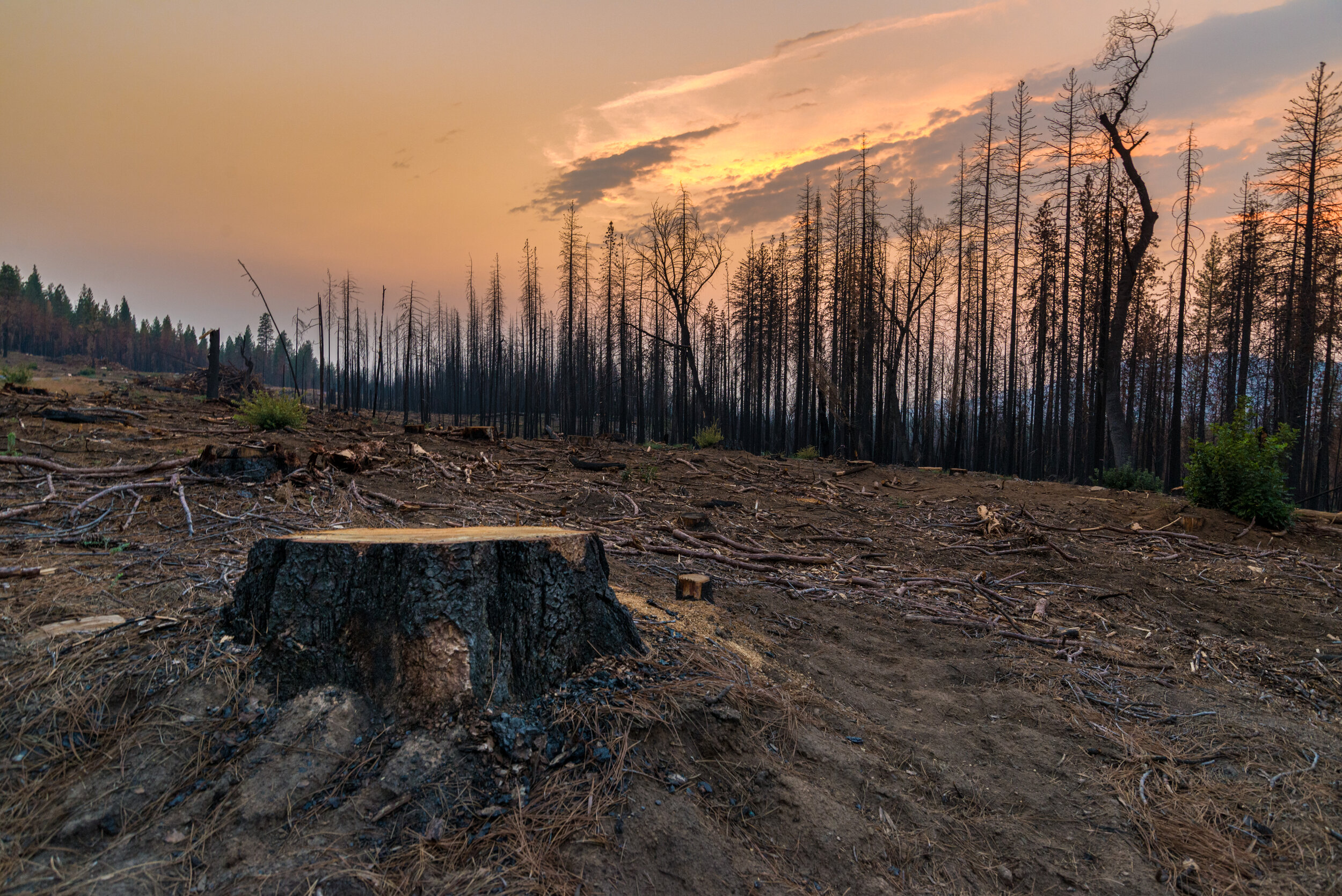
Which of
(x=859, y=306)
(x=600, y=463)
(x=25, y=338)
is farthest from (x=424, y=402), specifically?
(x=25, y=338)

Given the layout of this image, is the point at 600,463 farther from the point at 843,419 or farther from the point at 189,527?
the point at 843,419

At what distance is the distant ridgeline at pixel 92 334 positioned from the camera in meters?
68.1

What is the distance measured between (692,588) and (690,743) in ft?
6.56

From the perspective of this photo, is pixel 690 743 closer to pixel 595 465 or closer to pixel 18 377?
pixel 595 465

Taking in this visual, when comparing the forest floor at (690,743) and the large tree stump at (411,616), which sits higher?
the large tree stump at (411,616)

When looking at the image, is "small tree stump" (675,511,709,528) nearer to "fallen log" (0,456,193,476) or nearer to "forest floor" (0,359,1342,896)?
"forest floor" (0,359,1342,896)

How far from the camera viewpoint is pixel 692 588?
474 centimetres

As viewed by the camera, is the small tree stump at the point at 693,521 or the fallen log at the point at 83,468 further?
the small tree stump at the point at 693,521

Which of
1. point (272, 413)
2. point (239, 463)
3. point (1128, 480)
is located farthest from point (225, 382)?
point (1128, 480)

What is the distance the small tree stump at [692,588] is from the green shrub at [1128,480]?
1254 cm

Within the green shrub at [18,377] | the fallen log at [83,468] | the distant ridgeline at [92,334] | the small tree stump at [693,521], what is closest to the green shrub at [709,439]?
the small tree stump at [693,521]

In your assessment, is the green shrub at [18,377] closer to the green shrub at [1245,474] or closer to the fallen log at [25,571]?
the fallen log at [25,571]

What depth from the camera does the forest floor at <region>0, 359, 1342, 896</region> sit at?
6.88ft

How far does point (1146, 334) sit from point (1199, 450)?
22.0 m
